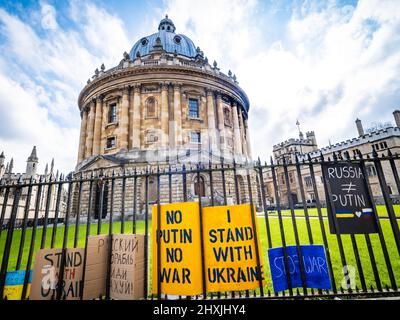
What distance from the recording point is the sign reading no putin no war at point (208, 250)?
2.92m

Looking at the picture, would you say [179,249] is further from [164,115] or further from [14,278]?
[164,115]

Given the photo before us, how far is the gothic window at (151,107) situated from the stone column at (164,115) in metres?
1.20

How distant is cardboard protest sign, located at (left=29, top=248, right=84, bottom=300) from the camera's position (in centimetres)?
305

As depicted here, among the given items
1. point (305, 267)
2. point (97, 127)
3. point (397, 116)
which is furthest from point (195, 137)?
point (397, 116)

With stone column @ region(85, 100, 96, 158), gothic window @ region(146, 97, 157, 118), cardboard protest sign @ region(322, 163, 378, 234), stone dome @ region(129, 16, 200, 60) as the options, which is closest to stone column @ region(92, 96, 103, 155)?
stone column @ region(85, 100, 96, 158)

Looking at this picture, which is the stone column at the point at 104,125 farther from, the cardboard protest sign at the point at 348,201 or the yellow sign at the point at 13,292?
the cardboard protest sign at the point at 348,201

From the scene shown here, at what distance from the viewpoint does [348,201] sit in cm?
331

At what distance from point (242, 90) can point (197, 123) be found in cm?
949

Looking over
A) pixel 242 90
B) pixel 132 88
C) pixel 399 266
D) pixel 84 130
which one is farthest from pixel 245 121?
pixel 399 266

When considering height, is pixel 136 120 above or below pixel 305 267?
above

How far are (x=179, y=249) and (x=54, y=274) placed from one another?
6.26ft

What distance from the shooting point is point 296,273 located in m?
3.08

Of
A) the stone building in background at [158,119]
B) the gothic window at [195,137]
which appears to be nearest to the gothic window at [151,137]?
the stone building in background at [158,119]
